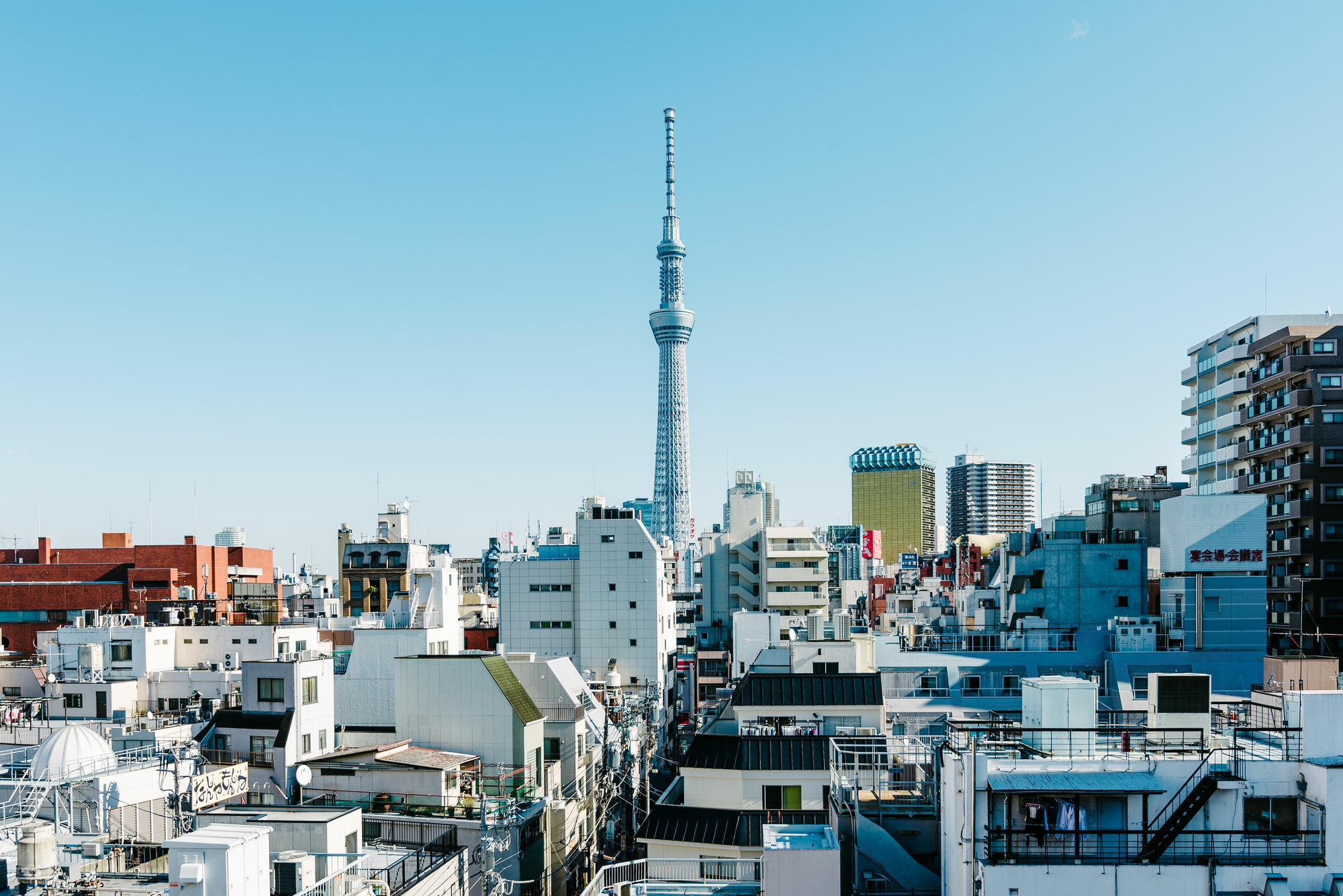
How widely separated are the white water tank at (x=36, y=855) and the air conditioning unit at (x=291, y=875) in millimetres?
3762

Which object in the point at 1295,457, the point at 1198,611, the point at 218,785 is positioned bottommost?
the point at 218,785

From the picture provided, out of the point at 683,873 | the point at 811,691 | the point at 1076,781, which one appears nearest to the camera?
the point at 1076,781

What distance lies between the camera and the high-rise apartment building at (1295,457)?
5097 centimetres

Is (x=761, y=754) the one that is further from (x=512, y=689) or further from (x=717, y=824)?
(x=512, y=689)

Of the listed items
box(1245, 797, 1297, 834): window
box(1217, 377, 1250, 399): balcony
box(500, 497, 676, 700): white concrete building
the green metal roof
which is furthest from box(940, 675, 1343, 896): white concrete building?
box(1217, 377, 1250, 399): balcony

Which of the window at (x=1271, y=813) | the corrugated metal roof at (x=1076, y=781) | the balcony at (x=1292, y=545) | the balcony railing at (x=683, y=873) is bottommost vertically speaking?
the balcony railing at (x=683, y=873)

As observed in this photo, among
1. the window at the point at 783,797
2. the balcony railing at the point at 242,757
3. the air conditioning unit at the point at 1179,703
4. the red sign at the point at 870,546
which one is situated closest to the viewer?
the air conditioning unit at the point at 1179,703

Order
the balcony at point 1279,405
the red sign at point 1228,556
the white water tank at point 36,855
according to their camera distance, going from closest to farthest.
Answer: the white water tank at point 36,855, the red sign at point 1228,556, the balcony at point 1279,405

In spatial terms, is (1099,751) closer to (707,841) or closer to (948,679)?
(707,841)

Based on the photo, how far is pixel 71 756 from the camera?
2570 centimetres

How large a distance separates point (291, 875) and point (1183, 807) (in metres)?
13.4

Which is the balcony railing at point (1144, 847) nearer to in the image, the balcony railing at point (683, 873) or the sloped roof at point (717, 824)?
the balcony railing at point (683, 873)

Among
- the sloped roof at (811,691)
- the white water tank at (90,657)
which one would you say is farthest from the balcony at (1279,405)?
the white water tank at (90,657)

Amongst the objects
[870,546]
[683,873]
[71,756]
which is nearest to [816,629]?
[683,873]
